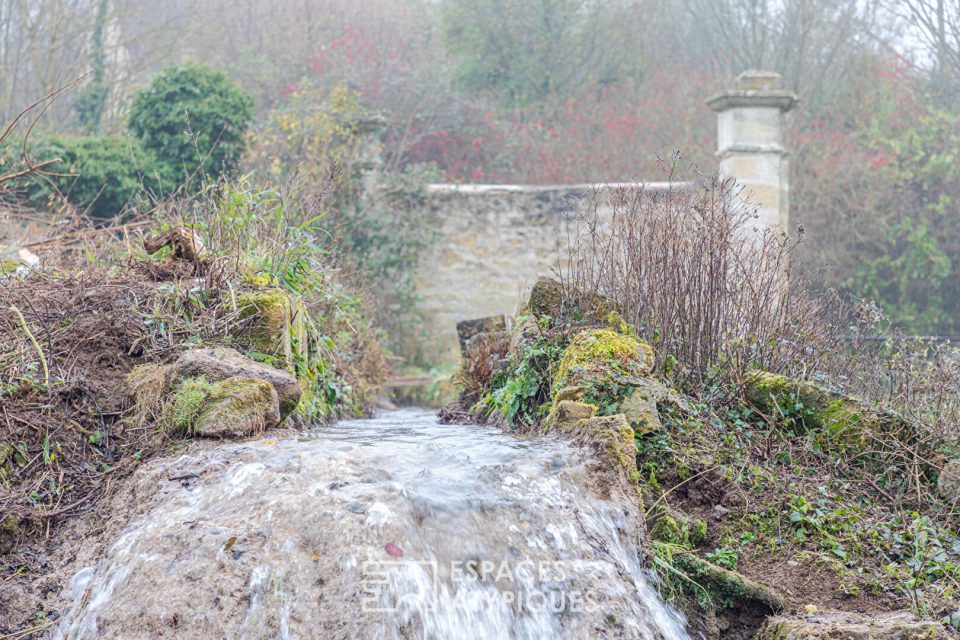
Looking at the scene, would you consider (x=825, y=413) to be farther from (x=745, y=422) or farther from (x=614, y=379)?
(x=614, y=379)

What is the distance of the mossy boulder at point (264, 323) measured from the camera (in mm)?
5230

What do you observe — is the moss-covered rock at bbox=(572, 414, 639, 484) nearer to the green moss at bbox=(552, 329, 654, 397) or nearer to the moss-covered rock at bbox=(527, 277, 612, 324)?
the green moss at bbox=(552, 329, 654, 397)

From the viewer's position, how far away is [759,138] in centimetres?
1110

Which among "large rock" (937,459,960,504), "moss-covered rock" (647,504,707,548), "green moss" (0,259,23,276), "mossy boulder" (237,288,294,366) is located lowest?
"moss-covered rock" (647,504,707,548)

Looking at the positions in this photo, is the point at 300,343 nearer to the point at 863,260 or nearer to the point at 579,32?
the point at 863,260

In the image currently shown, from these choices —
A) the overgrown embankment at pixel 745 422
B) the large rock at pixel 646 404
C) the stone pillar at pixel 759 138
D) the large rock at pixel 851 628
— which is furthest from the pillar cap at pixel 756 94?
the large rock at pixel 851 628

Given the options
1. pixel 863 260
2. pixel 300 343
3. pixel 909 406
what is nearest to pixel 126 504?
pixel 300 343

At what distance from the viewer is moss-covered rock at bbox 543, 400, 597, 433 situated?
14.9ft

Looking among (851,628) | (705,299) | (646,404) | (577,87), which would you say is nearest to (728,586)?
(851,628)

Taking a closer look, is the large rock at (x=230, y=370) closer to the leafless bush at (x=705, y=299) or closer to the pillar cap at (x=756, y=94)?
the leafless bush at (x=705, y=299)

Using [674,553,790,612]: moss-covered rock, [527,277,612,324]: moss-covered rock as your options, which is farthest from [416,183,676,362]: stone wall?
[674,553,790,612]: moss-covered rock

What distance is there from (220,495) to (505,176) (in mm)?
13520

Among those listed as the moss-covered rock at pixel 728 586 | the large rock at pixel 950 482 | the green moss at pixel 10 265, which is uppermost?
the green moss at pixel 10 265

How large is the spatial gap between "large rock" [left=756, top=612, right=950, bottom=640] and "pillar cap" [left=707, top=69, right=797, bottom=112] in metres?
8.64
